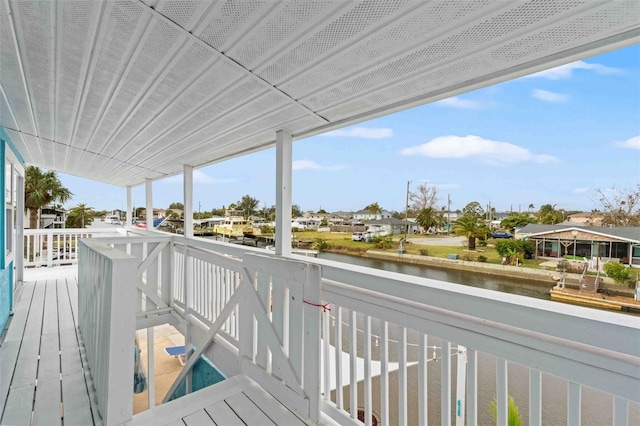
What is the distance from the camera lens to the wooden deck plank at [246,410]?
232 centimetres

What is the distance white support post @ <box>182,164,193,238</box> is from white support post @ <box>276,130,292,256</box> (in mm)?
2817

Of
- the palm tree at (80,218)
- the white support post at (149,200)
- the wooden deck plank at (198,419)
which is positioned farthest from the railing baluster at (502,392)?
the palm tree at (80,218)

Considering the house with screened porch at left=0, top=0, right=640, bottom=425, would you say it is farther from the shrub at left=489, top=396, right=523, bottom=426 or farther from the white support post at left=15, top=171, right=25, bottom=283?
the white support post at left=15, top=171, right=25, bottom=283

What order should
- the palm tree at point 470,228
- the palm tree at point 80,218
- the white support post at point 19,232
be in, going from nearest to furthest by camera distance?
the palm tree at point 470,228 → the white support post at point 19,232 → the palm tree at point 80,218

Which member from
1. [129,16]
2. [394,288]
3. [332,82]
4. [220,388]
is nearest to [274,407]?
[220,388]

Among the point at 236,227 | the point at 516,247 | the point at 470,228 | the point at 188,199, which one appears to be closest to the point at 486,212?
the point at 470,228

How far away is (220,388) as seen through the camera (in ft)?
8.89

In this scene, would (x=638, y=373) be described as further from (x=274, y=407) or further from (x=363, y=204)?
(x=274, y=407)

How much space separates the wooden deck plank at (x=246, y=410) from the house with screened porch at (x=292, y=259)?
0.02 m

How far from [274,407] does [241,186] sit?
115 inches

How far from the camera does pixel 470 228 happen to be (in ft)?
5.75

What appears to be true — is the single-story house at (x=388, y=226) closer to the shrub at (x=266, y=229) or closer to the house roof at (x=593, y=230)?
the house roof at (x=593, y=230)

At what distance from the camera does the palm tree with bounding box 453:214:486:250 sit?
171cm

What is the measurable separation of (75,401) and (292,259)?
1.98m
